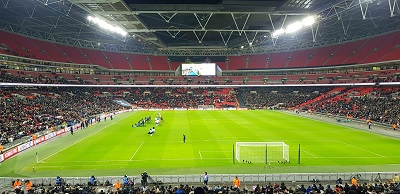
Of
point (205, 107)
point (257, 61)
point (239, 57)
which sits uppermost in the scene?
point (239, 57)

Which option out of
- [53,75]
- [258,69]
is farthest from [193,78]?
[53,75]

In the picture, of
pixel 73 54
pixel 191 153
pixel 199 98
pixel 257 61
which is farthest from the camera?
pixel 257 61

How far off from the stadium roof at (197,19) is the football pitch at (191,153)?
1333 cm

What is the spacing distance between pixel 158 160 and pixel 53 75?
55.0 meters

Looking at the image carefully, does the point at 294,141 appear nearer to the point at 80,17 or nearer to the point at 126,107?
the point at 80,17

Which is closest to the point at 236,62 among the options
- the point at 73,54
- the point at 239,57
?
the point at 239,57

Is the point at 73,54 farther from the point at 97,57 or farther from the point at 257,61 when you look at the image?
the point at 257,61

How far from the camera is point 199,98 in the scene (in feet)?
276

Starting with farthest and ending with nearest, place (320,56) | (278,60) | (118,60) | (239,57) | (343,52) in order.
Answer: (239,57), (118,60), (278,60), (320,56), (343,52)

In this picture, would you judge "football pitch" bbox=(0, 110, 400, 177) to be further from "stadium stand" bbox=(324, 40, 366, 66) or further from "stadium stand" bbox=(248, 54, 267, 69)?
"stadium stand" bbox=(248, 54, 267, 69)

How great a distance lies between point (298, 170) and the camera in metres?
20.4

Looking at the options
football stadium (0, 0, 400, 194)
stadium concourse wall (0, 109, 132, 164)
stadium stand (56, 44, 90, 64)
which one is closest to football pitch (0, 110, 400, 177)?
football stadium (0, 0, 400, 194)

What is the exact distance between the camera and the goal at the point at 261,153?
2322cm

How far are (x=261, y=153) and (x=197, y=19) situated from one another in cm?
1821
